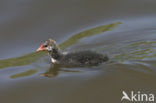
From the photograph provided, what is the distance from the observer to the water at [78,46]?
20.9ft

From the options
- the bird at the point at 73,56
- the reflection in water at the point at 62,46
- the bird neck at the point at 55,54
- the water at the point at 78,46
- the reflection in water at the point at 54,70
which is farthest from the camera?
the reflection in water at the point at 62,46

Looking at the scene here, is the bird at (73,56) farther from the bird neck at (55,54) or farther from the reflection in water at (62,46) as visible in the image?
the reflection in water at (62,46)

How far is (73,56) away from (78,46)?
2.46 feet

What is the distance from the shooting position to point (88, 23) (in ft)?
29.5

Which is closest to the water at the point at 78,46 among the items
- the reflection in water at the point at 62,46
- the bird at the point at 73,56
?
the reflection in water at the point at 62,46

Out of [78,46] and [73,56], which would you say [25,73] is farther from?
[78,46]

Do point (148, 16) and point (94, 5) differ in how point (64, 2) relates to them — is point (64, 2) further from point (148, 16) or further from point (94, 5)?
point (148, 16)

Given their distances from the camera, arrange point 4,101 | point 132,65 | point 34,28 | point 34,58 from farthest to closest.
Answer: point 34,28
point 34,58
point 132,65
point 4,101

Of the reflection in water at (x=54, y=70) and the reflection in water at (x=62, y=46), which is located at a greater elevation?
the reflection in water at (x=62, y=46)

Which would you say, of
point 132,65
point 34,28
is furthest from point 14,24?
point 132,65

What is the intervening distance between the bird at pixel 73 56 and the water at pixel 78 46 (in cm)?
18

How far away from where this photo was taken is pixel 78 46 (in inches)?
325

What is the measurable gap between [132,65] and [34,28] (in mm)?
2848

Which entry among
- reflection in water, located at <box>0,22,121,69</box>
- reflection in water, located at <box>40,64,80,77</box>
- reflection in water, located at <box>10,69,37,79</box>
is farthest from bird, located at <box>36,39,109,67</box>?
reflection in water, located at <box>10,69,37,79</box>
